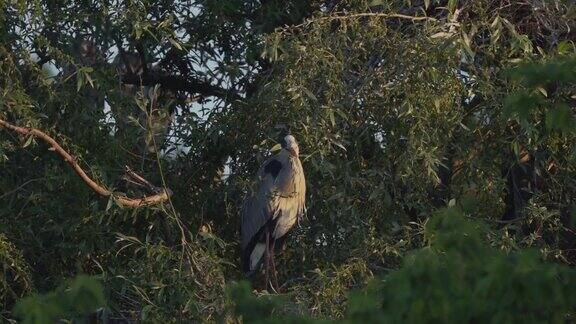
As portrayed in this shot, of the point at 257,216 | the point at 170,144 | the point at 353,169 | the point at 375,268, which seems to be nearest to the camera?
the point at 375,268

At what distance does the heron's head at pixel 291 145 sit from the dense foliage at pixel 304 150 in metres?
0.06

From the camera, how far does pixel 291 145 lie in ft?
21.1

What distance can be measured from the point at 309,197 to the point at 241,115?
535 millimetres

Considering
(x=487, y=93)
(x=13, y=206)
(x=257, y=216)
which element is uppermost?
(x=13, y=206)

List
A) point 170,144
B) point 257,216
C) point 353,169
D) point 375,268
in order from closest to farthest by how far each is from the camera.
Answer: point 375,268 < point 353,169 < point 170,144 < point 257,216

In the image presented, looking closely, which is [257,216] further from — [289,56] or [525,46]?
[525,46]

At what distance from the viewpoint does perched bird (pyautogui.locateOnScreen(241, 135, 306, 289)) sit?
695cm

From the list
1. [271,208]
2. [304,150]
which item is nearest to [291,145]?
[304,150]

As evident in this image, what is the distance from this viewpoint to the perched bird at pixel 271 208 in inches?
274

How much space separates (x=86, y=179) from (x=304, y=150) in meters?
1.18

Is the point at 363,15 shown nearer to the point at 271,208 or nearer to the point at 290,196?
the point at 290,196

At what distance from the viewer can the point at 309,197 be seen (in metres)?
6.56

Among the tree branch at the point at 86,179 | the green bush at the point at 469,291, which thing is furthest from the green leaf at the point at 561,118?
the tree branch at the point at 86,179

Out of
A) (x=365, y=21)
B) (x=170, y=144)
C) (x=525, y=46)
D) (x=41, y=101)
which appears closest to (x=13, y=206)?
(x=41, y=101)
